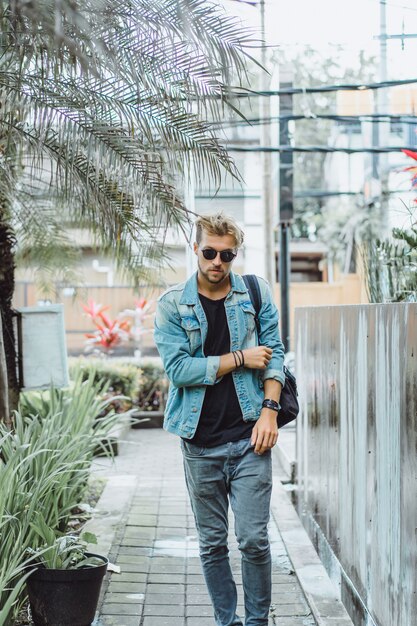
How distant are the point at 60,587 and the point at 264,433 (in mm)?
1315

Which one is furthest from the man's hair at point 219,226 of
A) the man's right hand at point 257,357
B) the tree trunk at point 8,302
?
the tree trunk at point 8,302

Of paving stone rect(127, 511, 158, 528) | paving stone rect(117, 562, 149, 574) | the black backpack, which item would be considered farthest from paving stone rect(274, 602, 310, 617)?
paving stone rect(127, 511, 158, 528)

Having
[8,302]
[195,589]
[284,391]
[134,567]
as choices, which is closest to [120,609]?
[195,589]

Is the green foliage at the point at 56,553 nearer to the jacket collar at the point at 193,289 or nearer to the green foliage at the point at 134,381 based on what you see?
the jacket collar at the point at 193,289

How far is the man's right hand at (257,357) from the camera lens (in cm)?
407

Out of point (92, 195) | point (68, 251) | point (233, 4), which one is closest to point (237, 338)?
point (233, 4)

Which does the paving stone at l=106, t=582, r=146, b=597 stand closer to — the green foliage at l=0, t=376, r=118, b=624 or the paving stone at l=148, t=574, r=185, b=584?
the paving stone at l=148, t=574, r=185, b=584

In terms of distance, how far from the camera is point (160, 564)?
5816 mm

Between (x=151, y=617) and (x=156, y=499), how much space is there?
3035 mm

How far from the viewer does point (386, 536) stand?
4.11 m

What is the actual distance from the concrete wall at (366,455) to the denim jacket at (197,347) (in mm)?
561

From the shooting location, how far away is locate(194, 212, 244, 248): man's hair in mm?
4125

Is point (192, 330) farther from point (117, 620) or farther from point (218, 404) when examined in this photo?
point (117, 620)

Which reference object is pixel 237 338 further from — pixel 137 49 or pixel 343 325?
pixel 137 49
